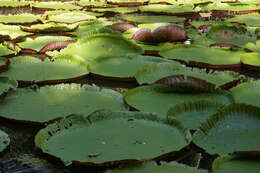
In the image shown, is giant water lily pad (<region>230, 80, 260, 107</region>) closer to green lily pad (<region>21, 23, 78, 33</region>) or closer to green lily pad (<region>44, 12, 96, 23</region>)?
green lily pad (<region>21, 23, 78, 33</region>)

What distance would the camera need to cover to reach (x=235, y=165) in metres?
1.46

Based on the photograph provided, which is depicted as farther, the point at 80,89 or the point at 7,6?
the point at 7,6

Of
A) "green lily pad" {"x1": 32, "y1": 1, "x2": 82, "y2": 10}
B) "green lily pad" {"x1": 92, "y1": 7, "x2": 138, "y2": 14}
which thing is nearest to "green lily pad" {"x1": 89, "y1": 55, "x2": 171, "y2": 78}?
"green lily pad" {"x1": 92, "y1": 7, "x2": 138, "y2": 14}

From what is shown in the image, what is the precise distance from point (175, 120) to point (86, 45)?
151cm

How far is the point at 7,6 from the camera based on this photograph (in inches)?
219

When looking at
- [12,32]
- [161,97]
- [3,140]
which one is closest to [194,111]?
[161,97]

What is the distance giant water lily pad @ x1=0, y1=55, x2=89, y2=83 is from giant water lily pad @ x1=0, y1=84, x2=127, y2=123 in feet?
0.79

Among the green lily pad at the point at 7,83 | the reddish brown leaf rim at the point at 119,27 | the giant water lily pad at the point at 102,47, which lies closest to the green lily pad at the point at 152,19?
the reddish brown leaf rim at the point at 119,27

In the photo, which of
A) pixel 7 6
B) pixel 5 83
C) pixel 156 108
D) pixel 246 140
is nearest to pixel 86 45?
pixel 5 83

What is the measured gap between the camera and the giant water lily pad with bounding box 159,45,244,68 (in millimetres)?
2797

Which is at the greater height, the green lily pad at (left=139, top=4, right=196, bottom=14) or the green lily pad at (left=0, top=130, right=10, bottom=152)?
the green lily pad at (left=139, top=4, right=196, bottom=14)

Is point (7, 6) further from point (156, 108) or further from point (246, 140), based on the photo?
point (246, 140)

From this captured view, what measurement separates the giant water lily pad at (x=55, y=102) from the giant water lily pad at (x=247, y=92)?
21.4 inches

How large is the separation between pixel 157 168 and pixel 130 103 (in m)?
0.67
